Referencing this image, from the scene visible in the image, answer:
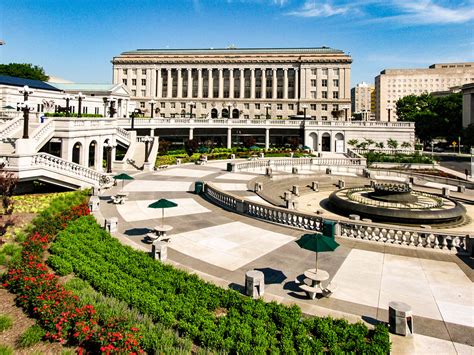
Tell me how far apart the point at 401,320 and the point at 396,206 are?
18.0 metres

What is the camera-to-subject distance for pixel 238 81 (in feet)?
415

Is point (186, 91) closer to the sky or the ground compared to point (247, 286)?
closer to the sky

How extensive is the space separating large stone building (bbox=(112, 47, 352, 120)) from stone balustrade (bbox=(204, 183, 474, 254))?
9862cm

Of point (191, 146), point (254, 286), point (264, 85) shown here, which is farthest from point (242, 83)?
point (254, 286)

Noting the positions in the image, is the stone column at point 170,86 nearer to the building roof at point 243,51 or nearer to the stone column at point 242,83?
the building roof at point 243,51

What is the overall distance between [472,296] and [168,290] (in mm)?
11476

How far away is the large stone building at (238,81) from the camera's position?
116 meters

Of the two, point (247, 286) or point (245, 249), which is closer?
point (247, 286)

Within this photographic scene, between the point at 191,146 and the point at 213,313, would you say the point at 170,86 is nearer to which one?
the point at 191,146

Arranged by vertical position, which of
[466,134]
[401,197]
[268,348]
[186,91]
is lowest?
[268,348]

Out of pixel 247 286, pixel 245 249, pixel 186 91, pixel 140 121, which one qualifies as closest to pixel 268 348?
pixel 247 286

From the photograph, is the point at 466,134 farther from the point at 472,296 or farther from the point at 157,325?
the point at 157,325

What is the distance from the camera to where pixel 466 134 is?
8906cm

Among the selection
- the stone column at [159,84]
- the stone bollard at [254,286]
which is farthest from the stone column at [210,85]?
A: the stone bollard at [254,286]
